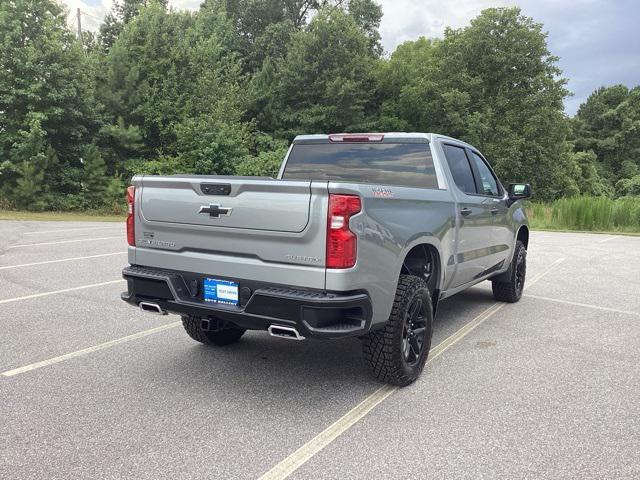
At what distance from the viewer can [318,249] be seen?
3373 millimetres

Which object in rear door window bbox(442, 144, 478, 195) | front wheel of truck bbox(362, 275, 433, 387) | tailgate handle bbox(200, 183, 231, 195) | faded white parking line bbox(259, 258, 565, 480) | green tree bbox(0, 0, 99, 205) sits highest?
green tree bbox(0, 0, 99, 205)

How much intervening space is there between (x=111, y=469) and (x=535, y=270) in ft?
29.7

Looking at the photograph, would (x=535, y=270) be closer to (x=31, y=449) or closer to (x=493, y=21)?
(x=31, y=449)

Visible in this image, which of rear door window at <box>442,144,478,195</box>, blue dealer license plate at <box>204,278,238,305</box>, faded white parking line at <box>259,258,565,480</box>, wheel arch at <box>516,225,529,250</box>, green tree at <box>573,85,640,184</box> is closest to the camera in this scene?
faded white parking line at <box>259,258,565,480</box>

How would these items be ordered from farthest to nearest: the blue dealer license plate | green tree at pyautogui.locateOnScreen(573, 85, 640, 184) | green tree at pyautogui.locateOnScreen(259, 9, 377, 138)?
green tree at pyautogui.locateOnScreen(573, 85, 640, 184)
green tree at pyautogui.locateOnScreen(259, 9, 377, 138)
the blue dealer license plate

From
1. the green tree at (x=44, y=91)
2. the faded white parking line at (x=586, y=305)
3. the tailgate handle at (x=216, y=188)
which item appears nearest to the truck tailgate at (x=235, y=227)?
the tailgate handle at (x=216, y=188)

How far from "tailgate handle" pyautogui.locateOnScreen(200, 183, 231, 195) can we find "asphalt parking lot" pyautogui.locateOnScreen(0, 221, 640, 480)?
4.71 feet

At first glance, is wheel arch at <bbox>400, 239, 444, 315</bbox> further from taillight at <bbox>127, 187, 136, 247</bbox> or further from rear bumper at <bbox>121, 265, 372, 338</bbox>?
taillight at <bbox>127, 187, 136, 247</bbox>

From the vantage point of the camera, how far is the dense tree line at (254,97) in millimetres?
23422

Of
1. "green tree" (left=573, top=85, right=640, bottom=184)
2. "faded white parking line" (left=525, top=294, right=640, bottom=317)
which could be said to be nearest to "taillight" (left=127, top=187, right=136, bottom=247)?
"faded white parking line" (left=525, top=294, right=640, bottom=317)

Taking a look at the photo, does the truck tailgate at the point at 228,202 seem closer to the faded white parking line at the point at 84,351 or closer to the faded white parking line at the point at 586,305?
the faded white parking line at the point at 84,351

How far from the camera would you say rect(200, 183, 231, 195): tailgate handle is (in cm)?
371

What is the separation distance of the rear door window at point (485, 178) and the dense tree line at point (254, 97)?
812 inches

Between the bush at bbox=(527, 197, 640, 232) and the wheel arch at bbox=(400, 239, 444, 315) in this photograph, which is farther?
the bush at bbox=(527, 197, 640, 232)
